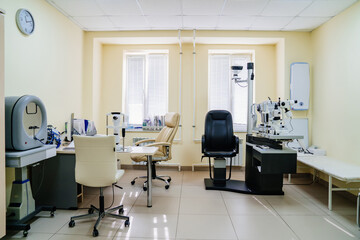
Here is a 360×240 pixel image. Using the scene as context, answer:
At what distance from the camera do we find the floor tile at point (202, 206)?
9.28ft

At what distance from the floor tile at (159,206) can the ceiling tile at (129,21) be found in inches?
116

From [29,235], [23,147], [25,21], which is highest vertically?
[25,21]

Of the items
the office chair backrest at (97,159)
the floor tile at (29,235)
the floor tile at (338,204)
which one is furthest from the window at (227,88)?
the floor tile at (29,235)

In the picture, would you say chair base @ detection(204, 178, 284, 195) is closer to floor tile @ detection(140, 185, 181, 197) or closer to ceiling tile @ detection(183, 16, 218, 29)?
floor tile @ detection(140, 185, 181, 197)

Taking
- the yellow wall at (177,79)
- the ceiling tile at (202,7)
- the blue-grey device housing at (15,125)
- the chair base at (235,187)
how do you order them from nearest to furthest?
the blue-grey device housing at (15,125) < the ceiling tile at (202,7) < the chair base at (235,187) < the yellow wall at (177,79)

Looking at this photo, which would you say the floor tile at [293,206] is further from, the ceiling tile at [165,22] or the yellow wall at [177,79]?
the ceiling tile at [165,22]

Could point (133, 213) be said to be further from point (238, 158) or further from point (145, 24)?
point (145, 24)

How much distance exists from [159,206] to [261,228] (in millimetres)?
1273

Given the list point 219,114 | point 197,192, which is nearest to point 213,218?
point 197,192

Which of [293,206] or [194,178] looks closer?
[293,206]

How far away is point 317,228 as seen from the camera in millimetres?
2430

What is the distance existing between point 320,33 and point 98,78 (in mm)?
4327

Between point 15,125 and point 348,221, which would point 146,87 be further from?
point 348,221

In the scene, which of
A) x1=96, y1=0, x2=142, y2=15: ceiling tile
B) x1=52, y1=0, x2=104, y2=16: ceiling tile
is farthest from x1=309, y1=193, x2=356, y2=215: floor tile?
x1=52, y1=0, x2=104, y2=16: ceiling tile
